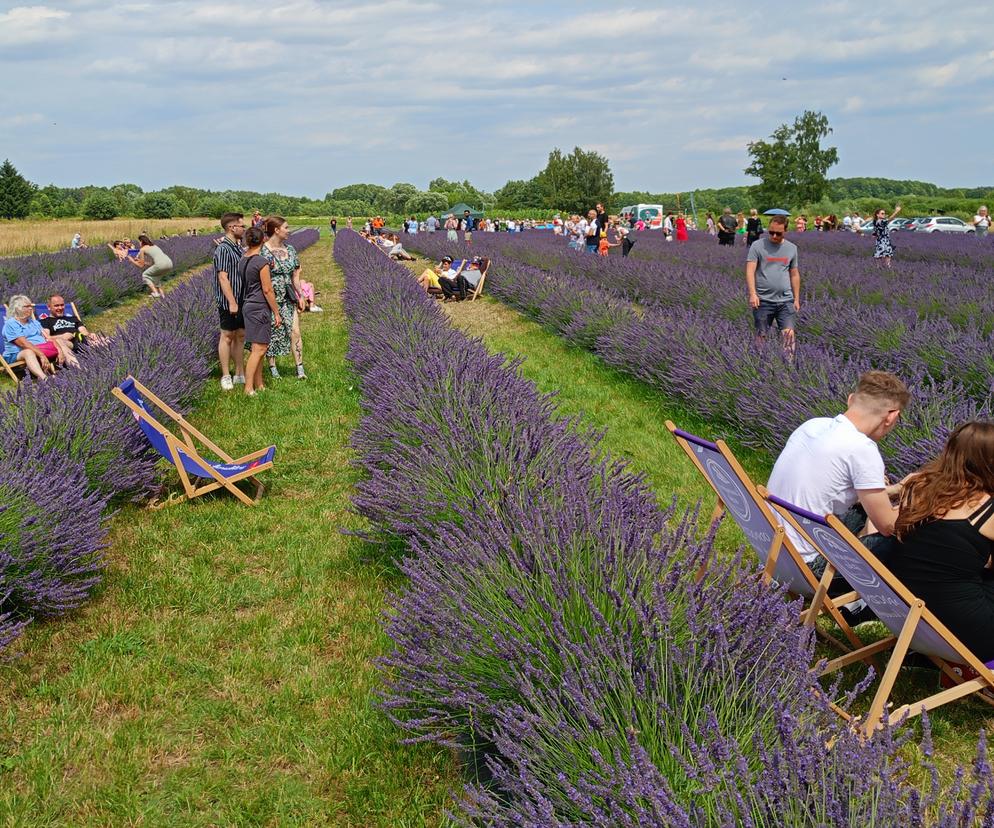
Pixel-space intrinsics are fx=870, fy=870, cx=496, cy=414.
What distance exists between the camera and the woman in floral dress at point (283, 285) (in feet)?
24.7

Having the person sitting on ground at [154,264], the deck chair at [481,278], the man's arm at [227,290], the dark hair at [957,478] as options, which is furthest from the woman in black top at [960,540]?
the person sitting on ground at [154,264]

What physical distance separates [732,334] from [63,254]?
15.9 meters

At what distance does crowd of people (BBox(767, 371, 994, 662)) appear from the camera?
2.71 metres

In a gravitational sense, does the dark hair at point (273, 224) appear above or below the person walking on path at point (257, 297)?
above

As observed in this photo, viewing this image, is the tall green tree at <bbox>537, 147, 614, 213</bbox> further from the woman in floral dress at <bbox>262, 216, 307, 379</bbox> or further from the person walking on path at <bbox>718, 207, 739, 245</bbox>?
the woman in floral dress at <bbox>262, 216, 307, 379</bbox>

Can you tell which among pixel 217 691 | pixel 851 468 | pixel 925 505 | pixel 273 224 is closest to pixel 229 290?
pixel 273 224

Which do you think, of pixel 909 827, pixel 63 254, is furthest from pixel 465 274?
pixel 909 827

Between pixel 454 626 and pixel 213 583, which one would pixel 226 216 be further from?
pixel 454 626

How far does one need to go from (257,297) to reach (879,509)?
17.5 feet

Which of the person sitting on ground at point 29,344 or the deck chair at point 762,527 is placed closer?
the deck chair at point 762,527

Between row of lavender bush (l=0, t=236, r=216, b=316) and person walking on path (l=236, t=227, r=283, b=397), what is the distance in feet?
19.3

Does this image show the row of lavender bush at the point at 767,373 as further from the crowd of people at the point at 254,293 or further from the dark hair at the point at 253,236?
the dark hair at the point at 253,236

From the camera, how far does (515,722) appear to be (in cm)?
198

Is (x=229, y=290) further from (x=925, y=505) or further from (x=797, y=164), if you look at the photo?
(x=797, y=164)
